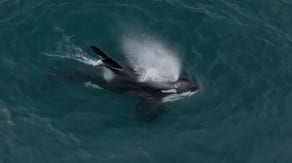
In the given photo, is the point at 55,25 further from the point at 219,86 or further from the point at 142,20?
the point at 219,86

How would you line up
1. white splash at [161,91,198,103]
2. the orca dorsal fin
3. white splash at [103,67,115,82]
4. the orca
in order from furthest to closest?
white splash at [103,67,115,82] < white splash at [161,91,198,103] < the orca < the orca dorsal fin

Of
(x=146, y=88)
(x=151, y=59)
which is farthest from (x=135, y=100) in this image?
(x=151, y=59)

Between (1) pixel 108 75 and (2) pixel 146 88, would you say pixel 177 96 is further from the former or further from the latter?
(1) pixel 108 75

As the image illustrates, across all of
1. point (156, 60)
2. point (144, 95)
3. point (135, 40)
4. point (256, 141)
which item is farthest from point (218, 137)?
point (135, 40)

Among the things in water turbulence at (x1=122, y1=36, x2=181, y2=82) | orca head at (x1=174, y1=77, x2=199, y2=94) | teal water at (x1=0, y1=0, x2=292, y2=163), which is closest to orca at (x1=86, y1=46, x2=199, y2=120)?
orca head at (x1=174, y1=77, x2=199, y2=94)

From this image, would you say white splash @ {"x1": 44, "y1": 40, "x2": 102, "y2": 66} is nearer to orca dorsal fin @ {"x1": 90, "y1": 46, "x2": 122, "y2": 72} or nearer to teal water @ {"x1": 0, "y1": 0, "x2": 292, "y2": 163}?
teal water @ {"x1": 0, "y1": 0, "x2": 292, "y2": 163}

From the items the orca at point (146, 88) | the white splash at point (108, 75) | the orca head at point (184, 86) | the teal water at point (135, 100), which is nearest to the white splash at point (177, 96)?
the orca at point (146, 88)

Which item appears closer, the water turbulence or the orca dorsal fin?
the orca dorsal fin
